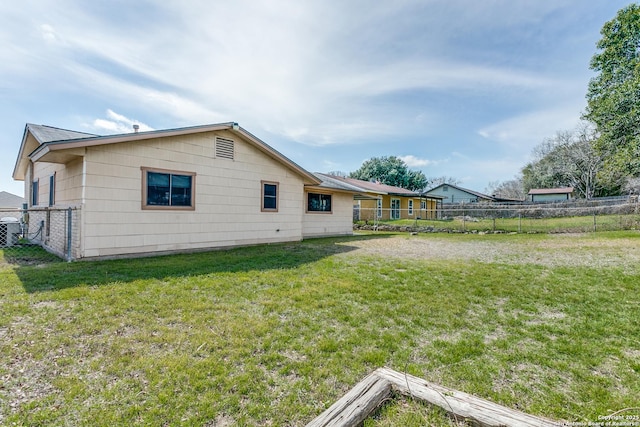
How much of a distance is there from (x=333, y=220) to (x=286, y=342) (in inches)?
466

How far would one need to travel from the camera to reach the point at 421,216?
2933 cm

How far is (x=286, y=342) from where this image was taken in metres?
3.10

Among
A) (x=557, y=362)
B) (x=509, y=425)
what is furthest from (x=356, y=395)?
(x=557, y=362)

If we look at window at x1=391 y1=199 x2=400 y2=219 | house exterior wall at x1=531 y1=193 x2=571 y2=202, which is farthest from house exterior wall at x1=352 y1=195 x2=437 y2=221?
house exterior wall at x1=531 y1=193 x2=571 y2=202

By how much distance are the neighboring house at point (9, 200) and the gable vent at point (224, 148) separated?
21.6m

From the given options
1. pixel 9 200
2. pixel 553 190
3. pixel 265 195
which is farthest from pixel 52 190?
pixel 553 190

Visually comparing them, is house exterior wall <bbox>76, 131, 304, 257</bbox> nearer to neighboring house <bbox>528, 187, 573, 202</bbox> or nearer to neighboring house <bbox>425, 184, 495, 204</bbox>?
neighboring house <bbox>425, 184, 495, 204</bbox>

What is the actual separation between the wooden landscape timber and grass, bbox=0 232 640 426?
16cm

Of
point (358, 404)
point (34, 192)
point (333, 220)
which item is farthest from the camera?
point (333, 220)

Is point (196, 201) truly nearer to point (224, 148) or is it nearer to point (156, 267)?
point (224, 148)

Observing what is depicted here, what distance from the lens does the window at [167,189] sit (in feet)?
25.5

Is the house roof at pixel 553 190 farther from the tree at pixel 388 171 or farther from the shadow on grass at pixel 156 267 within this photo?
the shadow on grass at pixel 156 267

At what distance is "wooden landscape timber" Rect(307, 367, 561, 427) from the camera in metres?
1.84

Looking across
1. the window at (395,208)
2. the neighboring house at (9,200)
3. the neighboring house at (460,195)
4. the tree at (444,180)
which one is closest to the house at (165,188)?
the neighboring house at (9,200)
